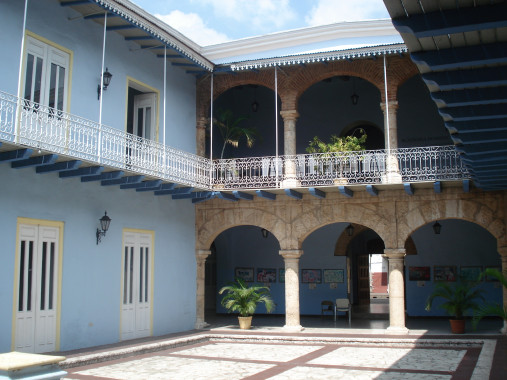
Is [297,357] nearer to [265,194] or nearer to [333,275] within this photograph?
[265,194]

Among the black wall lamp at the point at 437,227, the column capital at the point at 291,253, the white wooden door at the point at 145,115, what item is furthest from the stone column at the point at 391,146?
the white wooden door at the point at 145,115

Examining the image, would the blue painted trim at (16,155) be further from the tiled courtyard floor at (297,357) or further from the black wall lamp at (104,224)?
the tiled courtyard floor at (297,357)

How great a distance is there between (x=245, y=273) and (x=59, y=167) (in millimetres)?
10010

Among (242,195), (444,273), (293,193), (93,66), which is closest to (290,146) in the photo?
(293,193)

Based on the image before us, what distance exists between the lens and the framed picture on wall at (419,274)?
17.9m

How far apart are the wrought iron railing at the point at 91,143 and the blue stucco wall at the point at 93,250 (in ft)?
2.72

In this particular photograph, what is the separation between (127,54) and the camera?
13.5 metres

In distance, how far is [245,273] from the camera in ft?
64.1

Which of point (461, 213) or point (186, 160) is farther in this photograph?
point (186, 160)

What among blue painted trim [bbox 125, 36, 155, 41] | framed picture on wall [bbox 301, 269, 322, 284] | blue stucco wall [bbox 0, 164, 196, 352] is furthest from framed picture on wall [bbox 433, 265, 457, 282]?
blue painted trim [bbox 125, 36, 155, 41]

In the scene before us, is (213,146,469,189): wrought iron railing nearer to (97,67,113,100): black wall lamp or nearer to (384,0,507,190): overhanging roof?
(97,67,113,100): black wall lamp

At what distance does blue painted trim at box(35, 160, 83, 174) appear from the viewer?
10.5 meters

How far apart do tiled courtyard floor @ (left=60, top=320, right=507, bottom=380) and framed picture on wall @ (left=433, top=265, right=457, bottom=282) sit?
448 cm

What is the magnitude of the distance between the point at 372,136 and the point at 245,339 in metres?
7.93
